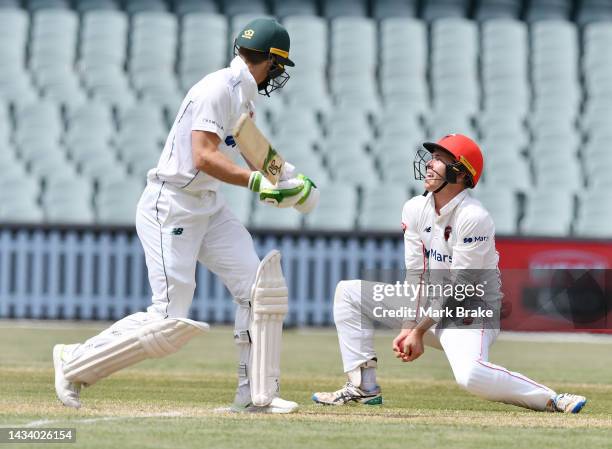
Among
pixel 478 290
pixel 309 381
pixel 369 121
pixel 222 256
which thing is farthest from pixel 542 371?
pixel 369 121

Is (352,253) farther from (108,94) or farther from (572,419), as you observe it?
(572,419)

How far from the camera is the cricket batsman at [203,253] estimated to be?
6734 millimetres

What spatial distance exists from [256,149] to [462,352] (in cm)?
183

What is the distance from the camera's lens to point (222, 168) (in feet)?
21.6

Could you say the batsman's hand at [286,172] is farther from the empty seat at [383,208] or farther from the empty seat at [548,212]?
the empty seat at [548,212]

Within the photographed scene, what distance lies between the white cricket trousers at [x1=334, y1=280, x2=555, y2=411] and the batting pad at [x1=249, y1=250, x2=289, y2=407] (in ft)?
3.24

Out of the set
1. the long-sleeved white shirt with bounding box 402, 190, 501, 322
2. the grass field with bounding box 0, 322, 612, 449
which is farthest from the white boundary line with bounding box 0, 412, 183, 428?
the long-sleeved white shirt with bounding box 402, 190, 501, 322

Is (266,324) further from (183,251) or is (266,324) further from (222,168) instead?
(222,168)

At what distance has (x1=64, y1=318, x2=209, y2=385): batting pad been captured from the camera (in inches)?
265

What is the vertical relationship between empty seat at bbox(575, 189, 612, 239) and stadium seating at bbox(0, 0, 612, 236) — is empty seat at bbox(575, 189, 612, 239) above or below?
below

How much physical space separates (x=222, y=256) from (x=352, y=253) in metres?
9.19

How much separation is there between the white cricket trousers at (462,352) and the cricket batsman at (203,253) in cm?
96

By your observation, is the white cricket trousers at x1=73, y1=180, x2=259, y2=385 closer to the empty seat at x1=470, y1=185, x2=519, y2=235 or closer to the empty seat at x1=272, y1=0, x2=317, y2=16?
the empty seat at x1=470, y1=185, x2=519, y2=235

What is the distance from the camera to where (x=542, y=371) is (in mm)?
11070
